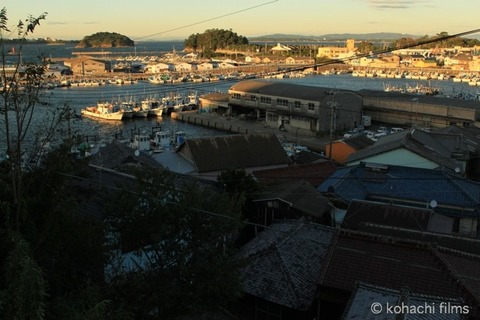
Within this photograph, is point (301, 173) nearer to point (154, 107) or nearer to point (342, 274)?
point (342, 274)

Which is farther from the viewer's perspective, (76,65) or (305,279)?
(76,65)

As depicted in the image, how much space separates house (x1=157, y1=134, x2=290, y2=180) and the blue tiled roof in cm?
264

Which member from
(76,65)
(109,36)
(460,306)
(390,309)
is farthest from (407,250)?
(109,36)

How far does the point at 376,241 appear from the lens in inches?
209

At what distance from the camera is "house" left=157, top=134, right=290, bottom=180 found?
36.3 ft

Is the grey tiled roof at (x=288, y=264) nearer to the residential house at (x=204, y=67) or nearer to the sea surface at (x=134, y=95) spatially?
the sea surface at (x=134, y=95)

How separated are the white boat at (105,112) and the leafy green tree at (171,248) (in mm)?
20542

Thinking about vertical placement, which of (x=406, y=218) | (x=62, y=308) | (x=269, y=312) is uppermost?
(x=62, y=308)

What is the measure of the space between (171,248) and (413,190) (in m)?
5.77

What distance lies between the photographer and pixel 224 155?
37.5 ft

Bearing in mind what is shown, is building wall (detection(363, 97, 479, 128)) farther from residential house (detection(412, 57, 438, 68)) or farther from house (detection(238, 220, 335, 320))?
residential house (detection(412, 57, 438, 68))

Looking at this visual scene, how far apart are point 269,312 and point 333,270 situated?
815mm

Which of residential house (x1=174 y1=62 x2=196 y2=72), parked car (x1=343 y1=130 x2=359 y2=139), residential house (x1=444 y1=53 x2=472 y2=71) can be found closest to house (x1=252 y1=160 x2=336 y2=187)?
parked car (x1=343 y1=130 x2=359 y2=139)

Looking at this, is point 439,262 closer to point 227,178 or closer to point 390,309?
point 390,309
